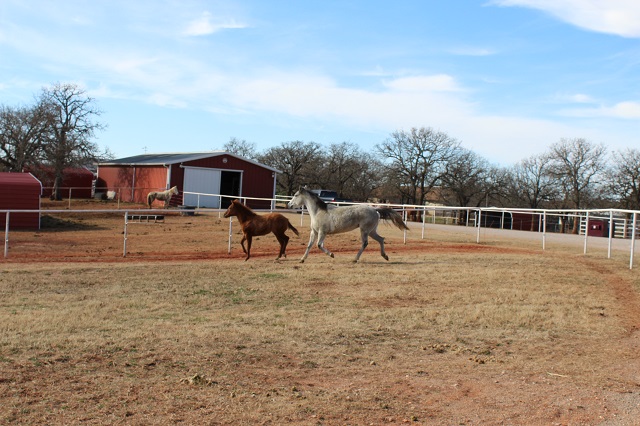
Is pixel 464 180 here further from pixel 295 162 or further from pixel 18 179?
pixel 18 179

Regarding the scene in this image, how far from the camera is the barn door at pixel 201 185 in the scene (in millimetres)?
39531

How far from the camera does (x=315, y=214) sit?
594 inches

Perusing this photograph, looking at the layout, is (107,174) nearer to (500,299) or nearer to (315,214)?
(315,214)

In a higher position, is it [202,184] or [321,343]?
[202,184]

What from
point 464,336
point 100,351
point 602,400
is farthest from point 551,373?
point 100,351

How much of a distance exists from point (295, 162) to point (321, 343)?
2202 inches

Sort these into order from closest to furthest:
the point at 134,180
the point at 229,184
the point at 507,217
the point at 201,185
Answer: the point at 507,217 < the point at 201,185 < the point at 229,184 < the point at 134,180

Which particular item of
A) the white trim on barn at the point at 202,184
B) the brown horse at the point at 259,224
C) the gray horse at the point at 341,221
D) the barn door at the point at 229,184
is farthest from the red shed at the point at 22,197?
the gray horse at the point at 341,221

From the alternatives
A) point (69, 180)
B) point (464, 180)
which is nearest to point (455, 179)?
point (464, 180)

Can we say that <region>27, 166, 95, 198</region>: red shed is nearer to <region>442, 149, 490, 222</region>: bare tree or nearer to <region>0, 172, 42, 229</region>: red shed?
<region>0, 172, 42, 229</region>: red shed

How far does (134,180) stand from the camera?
45062 mm

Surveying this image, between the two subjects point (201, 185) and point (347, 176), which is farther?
point (347, 176)

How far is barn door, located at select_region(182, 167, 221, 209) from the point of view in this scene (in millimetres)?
39531

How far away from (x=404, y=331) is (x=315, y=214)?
733cm
